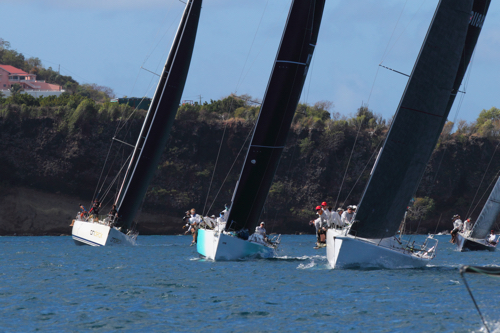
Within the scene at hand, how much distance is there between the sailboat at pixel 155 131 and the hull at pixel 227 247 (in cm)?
831

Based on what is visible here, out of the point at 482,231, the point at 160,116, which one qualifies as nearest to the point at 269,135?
the point at 160,116

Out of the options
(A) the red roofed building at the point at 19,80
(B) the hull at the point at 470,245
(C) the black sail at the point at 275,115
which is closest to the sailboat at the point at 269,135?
(C) the black sail at the point at 275,115

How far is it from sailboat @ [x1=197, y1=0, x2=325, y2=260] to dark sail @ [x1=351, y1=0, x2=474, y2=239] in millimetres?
5052

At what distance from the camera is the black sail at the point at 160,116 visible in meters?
30.1

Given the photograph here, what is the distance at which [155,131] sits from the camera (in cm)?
3023

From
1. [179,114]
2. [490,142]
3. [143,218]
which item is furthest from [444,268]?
[490,142]

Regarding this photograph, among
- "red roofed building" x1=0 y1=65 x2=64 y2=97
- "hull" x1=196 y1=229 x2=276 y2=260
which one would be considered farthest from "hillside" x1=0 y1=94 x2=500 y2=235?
"red roofed building" x1=0 y1=65 x2=64 y2=97

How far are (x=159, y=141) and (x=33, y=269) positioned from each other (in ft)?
37.0

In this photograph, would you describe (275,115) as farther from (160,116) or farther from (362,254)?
(160,116)

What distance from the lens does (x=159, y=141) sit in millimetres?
30484

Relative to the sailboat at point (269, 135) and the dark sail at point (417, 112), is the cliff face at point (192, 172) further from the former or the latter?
the dark sail at point (417, 112)

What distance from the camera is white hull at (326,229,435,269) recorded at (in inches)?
711

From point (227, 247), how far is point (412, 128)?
7.57m

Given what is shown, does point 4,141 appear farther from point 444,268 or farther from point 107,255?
point 444,268
